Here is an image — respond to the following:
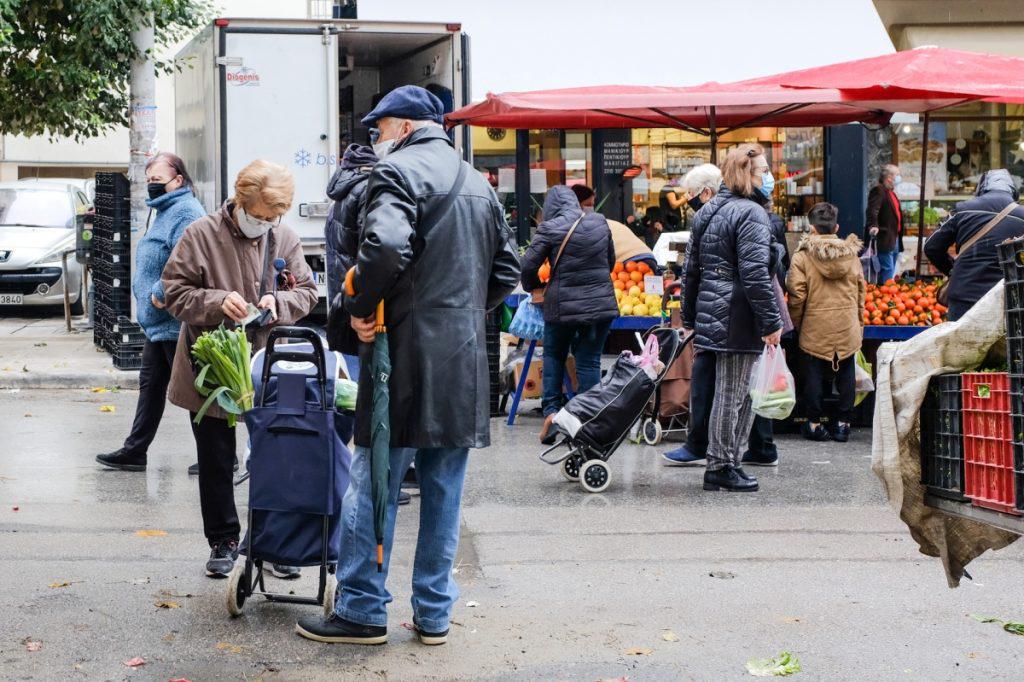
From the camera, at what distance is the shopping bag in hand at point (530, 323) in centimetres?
1016

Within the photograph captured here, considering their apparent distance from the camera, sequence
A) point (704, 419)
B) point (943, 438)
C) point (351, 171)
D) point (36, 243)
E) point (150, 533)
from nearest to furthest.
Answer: point (943, 438) → point (351, 171) → point (150, 533) → point (704, 419) → point (36, 243)

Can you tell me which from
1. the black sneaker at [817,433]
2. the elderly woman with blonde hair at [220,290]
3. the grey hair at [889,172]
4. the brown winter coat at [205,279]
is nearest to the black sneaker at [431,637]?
the elderly woman with blonde hair at [220,290]

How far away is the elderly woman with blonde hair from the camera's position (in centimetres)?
573

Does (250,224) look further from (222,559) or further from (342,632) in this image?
(342,632)

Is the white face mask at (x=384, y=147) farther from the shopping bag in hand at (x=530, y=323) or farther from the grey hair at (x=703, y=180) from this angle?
the shopping bag in hand at (x=530, y=323)

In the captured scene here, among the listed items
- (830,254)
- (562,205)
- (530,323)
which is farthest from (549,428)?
(830,254)

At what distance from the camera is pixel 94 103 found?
16812 mm

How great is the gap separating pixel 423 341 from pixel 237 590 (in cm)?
128

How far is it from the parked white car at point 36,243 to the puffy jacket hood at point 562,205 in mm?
9340

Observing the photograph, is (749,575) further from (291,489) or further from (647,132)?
(647,132)

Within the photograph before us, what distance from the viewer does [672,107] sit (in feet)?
37.1

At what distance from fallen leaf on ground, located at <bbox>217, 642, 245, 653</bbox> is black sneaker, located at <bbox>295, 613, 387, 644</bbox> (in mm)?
245

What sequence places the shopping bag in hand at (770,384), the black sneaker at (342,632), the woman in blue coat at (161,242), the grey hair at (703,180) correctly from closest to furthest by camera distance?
the black sneaker at (342,632) < the woman in blue coat at (161,242) < the shopping bag in hand at (770,384) < the grey hair at (703,180)

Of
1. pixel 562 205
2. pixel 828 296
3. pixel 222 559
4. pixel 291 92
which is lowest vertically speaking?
pixel 222 559
